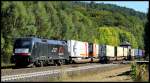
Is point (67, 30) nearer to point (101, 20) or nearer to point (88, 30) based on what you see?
point (88, 30)

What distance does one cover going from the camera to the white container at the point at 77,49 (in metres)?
48.9

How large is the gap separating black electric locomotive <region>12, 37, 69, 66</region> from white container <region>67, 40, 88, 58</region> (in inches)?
208

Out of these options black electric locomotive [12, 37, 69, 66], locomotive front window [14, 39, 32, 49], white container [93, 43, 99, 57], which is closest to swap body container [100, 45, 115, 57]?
white container [93, 43, 99, 57]

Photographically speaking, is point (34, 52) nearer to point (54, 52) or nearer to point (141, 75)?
point (54, 52)

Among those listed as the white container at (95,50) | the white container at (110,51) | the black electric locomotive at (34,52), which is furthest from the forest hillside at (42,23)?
the white container at (110,51)

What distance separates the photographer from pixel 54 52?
43.0 m

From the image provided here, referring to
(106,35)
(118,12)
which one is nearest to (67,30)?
(106,35)

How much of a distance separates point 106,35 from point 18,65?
78366 millimetres

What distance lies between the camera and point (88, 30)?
277 feet

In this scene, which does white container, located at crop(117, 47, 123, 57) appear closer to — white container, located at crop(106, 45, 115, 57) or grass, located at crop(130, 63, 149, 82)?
white container, located at crop(106, 45, 115, 57)

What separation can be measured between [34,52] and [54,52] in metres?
5.89

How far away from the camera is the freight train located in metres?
36.7

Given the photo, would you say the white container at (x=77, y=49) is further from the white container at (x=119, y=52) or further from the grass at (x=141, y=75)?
the grass at (x=141, y=75)

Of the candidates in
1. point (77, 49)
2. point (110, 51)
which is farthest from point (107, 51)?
point (77, 49)
